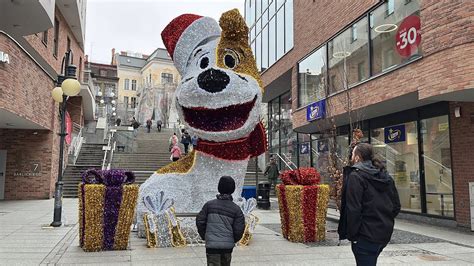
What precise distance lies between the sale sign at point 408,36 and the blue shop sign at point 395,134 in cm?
252

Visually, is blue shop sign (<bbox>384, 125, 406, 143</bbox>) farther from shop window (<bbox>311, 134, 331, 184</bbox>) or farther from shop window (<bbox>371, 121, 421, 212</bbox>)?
shop window (<bbox>311, 134, 331, 184</bbox>)

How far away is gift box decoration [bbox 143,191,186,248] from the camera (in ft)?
24.8

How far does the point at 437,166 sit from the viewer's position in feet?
38.3

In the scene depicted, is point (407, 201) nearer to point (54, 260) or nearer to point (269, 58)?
point (54, 260)

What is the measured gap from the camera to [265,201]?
1515 cm

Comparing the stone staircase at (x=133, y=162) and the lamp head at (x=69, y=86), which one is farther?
the stone staircase at (x=133, y=162)

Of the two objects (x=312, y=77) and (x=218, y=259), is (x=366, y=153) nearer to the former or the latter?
(x=218, y=259)

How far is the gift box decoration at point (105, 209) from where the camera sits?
285 inches

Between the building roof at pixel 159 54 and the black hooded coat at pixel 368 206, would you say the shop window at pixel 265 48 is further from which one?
the building roof at pixel 159 54

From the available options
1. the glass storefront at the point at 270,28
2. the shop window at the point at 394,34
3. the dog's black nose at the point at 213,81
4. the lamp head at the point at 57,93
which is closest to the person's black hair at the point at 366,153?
the dog's black nose at the point at 213,81

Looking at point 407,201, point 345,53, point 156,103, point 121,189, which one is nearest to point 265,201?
point 407,201

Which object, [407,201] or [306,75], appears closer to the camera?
[407,201]

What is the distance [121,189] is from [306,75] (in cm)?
1242

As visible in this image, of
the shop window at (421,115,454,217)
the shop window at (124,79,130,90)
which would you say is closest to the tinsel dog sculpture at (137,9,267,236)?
the shop window at (421,115,454,217)
